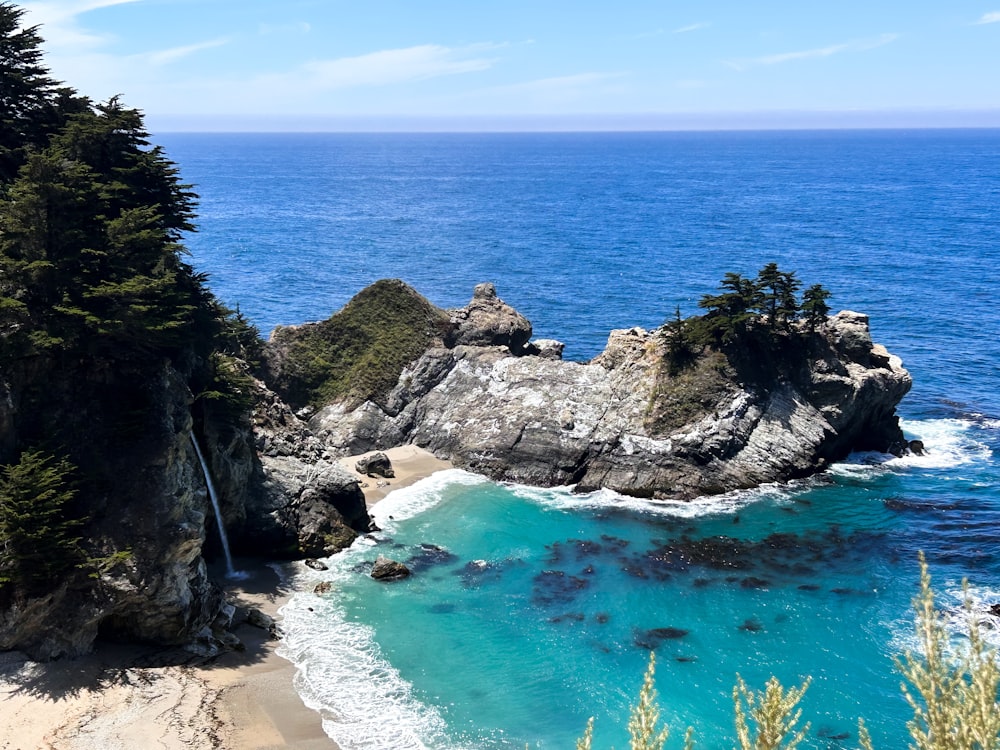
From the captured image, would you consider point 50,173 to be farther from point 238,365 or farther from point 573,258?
point 573,258

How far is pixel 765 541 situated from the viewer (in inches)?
1692

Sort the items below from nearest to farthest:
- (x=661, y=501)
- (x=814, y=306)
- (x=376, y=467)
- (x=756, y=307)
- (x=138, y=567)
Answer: (x=138, y=567) → (x=661, y=501) → (x=376, y=467) → (x=756, y=307) → (x=814, y=306)

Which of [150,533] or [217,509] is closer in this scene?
[150,533]

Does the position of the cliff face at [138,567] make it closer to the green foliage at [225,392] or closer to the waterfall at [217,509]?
the waterfall at [217,509]

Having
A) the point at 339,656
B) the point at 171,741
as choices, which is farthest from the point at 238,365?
the point at 171,741

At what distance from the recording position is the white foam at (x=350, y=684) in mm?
28609

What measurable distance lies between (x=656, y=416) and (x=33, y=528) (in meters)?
34.3

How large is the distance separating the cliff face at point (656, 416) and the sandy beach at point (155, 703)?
23.4 meters

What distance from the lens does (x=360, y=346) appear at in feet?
203

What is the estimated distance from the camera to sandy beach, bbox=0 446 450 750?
27219 millimetres

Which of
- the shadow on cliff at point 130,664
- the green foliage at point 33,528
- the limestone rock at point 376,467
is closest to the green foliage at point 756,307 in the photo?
the limestone rock at point 376,467

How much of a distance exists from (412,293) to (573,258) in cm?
5622

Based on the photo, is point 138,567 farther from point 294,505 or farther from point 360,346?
point 360,346

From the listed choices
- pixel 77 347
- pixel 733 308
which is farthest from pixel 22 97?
pixel 733 308
